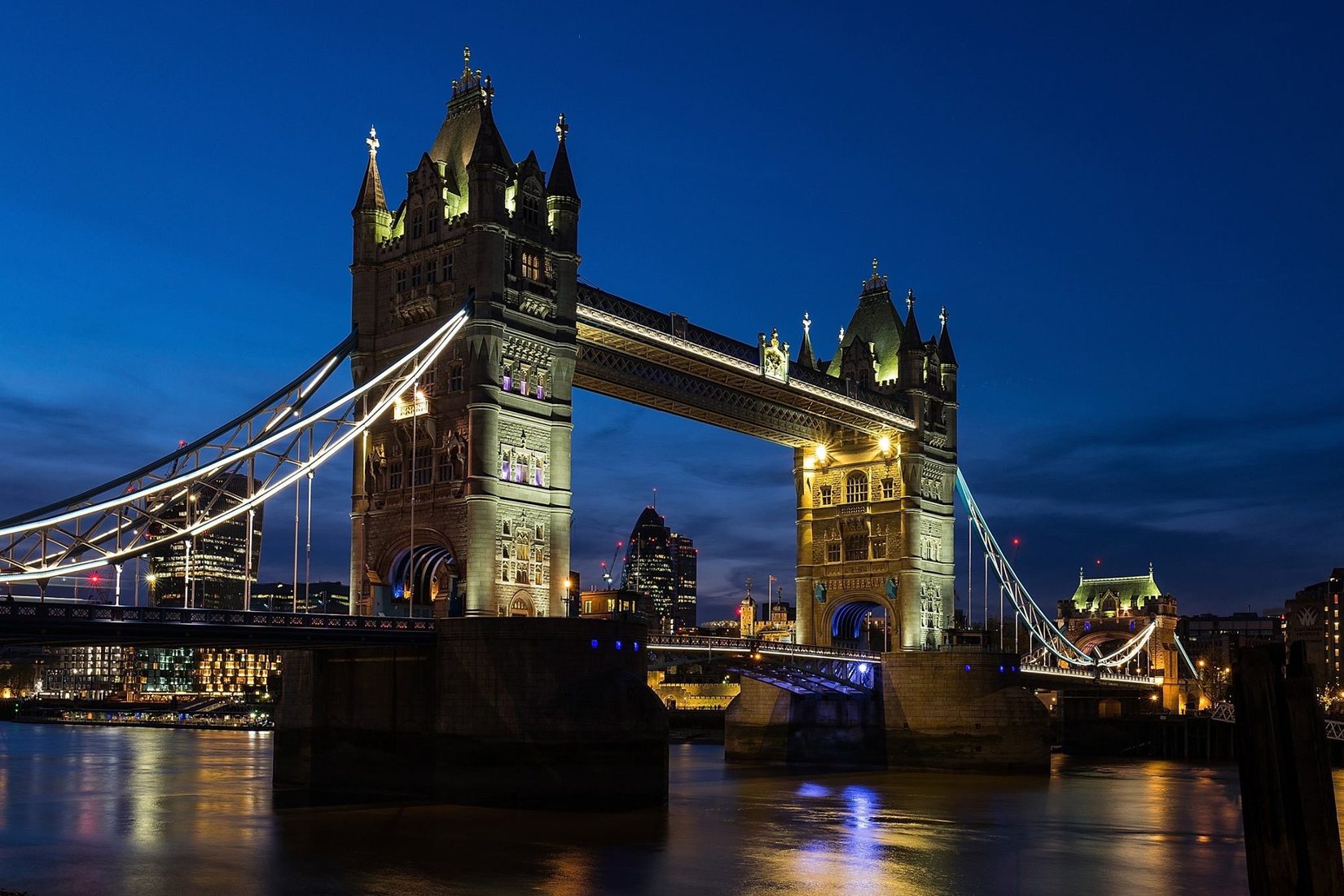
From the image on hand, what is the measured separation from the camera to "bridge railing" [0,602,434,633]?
37.5 m

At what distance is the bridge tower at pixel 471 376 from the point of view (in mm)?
50344

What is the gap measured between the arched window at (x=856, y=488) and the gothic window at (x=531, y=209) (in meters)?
33.3

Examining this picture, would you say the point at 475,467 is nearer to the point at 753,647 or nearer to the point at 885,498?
the point at 753,647

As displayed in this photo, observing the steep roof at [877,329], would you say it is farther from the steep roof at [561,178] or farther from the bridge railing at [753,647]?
the steep roof at [561,178]

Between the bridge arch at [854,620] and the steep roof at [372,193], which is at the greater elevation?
the steep roof at [372,193]

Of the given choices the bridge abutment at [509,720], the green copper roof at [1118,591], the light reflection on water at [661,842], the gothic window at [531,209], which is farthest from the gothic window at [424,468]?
the green copper roof at [1118,591]

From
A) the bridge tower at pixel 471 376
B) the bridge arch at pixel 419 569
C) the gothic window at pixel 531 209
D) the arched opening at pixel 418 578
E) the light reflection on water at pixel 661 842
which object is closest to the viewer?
the light reflection on water at pixel 661 842

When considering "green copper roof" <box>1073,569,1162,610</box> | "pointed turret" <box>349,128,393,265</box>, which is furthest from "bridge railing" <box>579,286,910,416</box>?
"green copper roof" <box>1073,569,1162,610</box>

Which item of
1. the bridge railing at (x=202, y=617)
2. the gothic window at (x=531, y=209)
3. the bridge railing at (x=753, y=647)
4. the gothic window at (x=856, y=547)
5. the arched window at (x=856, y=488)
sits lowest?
the bridge railing at (x=753, y=647)

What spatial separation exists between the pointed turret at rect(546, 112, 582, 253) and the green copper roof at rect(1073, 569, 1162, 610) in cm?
10081

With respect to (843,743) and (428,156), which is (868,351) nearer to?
(843,743)

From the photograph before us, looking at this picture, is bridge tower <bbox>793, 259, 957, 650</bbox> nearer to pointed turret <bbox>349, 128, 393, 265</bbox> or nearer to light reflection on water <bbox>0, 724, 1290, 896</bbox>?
light reflection on water <bbox>0, 724, 1290, 896</bbox>

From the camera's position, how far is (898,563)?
258ft

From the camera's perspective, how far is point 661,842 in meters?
39.3
